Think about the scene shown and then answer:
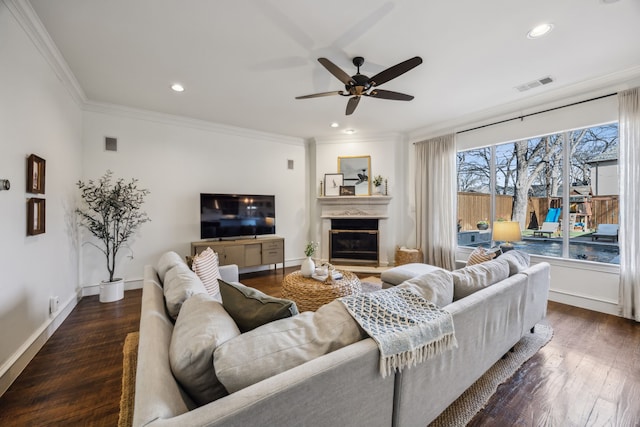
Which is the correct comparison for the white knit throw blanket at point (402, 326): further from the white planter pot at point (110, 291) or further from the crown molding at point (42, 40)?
the white planter pot at point (110, 291)

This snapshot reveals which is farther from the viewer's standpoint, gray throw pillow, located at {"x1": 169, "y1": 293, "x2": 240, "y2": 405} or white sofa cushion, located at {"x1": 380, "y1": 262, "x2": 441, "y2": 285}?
white sofa cushion, located at {"x1": 380, "y1": 262, "x2": 441, "y2": 285}

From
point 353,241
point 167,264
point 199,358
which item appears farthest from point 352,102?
point 353,241

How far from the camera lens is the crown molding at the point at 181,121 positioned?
3742 mm

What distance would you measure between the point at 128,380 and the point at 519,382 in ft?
8.96

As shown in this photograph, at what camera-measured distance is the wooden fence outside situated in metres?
3.26

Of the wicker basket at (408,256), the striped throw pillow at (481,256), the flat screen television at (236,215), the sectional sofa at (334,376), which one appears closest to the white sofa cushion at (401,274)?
the striped throw pillow at (481,256)

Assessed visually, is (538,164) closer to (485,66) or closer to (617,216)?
(617,216)

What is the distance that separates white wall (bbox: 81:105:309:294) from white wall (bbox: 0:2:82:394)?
2.27ft

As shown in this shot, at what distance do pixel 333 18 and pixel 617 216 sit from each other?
3.90 m

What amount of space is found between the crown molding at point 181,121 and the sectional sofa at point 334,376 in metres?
3.26

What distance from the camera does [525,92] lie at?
341cm

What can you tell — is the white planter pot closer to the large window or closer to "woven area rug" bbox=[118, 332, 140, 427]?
"woven area rug" bbox=[118, 332, 140, 427]

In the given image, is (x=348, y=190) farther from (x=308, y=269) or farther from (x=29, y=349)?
(x=29, y=349)

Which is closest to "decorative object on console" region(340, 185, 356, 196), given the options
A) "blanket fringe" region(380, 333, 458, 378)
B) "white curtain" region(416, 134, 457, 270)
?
"white curtain" region(416, 134, 457, 270)
